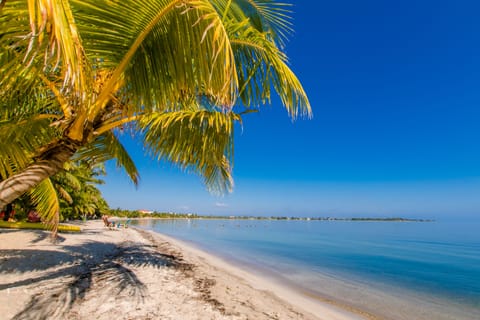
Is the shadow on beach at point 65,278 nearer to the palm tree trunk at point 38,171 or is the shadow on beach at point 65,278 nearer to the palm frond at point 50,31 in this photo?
the palm tree trunk at point 38,171

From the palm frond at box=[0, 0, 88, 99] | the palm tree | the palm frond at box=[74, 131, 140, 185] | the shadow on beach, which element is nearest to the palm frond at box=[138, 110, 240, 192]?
the palm tree

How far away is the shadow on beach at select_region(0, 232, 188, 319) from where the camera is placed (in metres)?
4.04

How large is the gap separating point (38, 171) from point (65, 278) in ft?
12.3

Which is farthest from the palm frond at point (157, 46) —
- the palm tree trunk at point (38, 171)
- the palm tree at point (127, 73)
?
the palm tree trunk at point (38, 171)

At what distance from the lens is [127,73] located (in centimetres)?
267

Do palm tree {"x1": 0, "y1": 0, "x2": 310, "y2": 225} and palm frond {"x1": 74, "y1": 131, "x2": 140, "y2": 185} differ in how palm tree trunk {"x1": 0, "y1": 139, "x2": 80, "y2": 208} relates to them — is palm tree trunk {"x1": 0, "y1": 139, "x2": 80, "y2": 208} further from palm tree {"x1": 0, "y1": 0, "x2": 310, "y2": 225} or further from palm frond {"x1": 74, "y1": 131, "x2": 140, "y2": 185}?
palm frond {"x1": 74, "y1": 131, "x2": 140, "y2": 185}

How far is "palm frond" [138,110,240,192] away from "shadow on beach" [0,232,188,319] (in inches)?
99.8

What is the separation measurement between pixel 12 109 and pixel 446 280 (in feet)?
47.7

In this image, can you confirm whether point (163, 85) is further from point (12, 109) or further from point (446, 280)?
point (446, 280)

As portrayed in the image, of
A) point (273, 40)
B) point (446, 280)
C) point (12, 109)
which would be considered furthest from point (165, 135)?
point (446, 280)

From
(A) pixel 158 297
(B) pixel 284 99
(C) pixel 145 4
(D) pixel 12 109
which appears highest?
(C) pixel 145 4

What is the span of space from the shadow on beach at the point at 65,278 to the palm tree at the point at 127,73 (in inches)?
82.8

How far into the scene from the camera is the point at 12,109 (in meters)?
3.12

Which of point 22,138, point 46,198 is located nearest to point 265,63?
point 22,138
